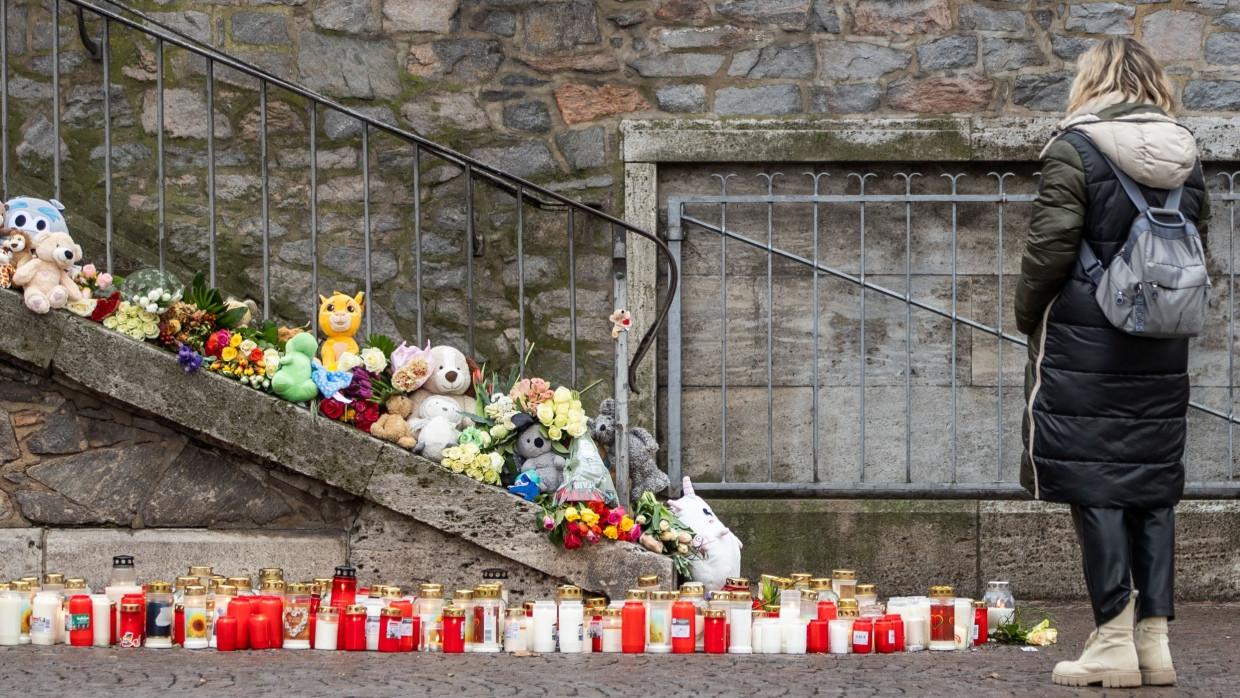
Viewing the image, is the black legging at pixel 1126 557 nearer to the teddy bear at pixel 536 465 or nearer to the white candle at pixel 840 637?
the white candle at pixel 840 637

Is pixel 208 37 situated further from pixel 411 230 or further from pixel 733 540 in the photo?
pixel 733 540

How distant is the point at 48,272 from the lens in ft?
15.8

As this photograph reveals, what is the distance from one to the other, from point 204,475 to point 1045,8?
404cm

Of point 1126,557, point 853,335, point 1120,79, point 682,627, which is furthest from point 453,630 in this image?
point 853,335

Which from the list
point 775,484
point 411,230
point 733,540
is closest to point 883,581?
point 775,484

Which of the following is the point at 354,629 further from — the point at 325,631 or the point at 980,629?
the point at 980,629

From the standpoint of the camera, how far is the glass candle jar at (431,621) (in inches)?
177

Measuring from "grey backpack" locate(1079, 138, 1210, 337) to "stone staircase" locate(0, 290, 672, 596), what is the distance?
5.96 ft

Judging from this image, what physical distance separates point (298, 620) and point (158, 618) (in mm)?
419

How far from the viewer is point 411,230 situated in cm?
640

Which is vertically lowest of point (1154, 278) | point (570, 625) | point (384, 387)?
point (570, 625)

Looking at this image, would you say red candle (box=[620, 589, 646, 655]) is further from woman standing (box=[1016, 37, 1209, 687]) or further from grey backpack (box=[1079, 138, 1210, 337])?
grey backpack (box=[1079, 138, 1210, 337])

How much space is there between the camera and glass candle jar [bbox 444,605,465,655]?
4461 millimetres

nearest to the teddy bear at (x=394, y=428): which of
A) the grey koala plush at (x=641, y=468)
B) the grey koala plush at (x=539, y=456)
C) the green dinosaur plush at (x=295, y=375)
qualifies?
the green dinosaur plush at (x=295, y=375)
